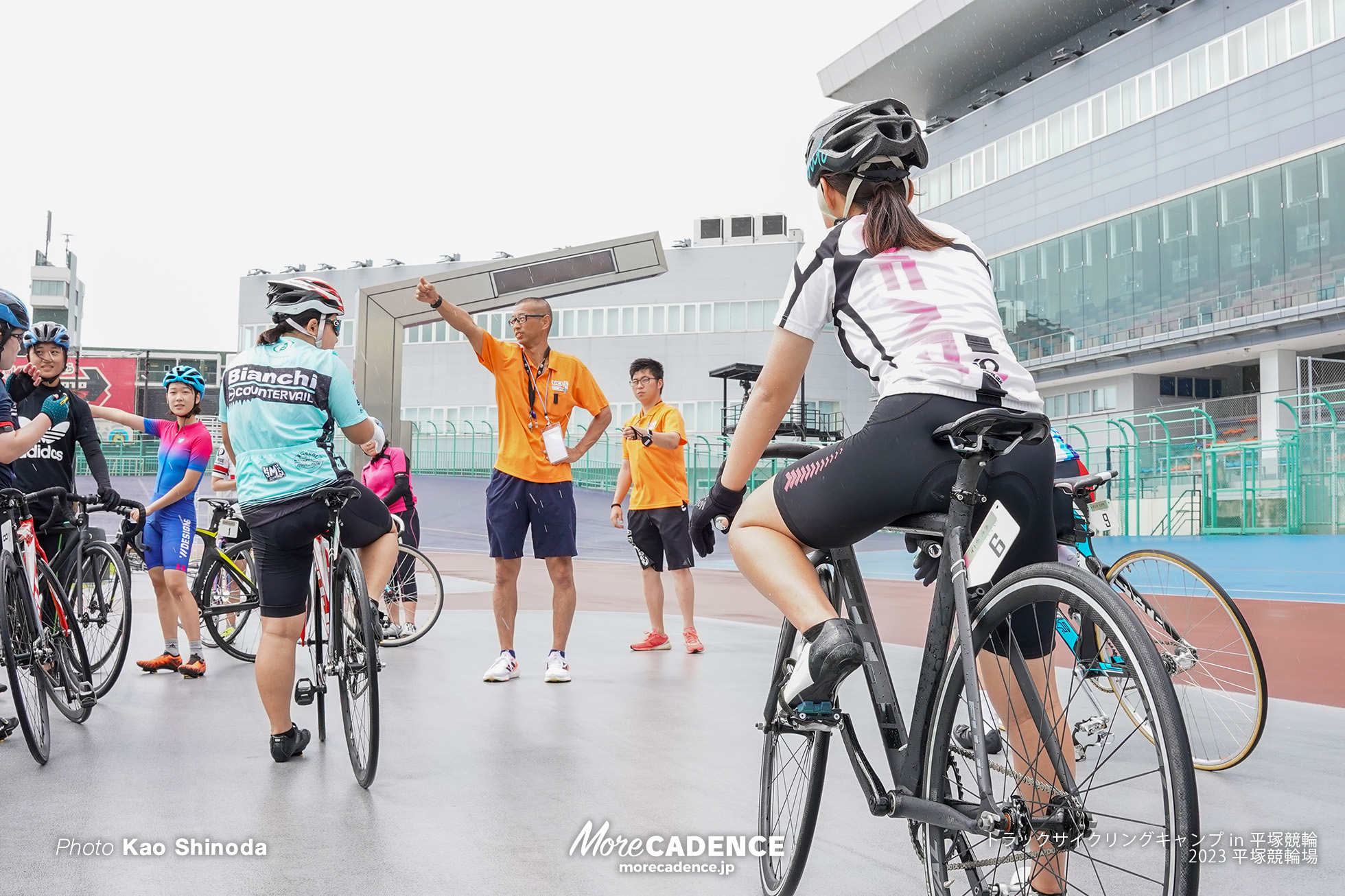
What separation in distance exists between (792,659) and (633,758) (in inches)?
67.8

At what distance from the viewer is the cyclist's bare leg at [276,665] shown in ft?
13.4

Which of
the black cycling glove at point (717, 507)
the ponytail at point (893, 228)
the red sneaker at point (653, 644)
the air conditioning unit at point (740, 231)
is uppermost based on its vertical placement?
the air conditioning unit at point (740, 231)

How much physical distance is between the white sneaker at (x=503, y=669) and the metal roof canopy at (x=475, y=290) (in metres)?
6.72

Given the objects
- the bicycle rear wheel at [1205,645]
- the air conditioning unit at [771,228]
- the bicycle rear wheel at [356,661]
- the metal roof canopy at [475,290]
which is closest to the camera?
the bicycle rear wheel at [356,661]

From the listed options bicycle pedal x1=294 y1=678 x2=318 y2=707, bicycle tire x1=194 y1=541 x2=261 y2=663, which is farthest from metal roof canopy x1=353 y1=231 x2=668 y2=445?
bicycle pedal x1=294 y1=678 x2=318 y2=707

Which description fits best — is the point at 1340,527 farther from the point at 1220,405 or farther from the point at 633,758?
Answer: the point at 633,758

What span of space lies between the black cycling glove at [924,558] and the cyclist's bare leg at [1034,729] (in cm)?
25

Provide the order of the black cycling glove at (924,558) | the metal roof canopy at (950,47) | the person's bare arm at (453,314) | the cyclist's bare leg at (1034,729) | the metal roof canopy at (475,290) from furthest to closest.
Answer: the metal roof canopy at (950,47) → the metal roof canopy at (475,290) → the person's bare arm at (453,314) → the black cycling glove at (924,558) → the cyclist's bare leg at (1034,729)

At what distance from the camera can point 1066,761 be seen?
1.96 meters

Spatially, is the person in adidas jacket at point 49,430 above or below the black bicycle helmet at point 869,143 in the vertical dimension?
below

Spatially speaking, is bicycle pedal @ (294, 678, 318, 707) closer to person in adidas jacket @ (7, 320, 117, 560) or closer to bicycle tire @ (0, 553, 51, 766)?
bicycle tire @ (0, 553, 51, 766)

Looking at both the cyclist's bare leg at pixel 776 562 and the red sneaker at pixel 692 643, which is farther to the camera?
the red sneaker at pixel 692 643

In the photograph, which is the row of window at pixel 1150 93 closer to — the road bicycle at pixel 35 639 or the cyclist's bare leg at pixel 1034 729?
the road bicycle at pixel 35 639

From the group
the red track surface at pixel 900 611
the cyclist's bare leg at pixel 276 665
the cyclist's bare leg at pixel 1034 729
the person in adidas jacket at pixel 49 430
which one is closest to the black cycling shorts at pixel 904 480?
the cyclist's bare leg at pixel 1034 729
